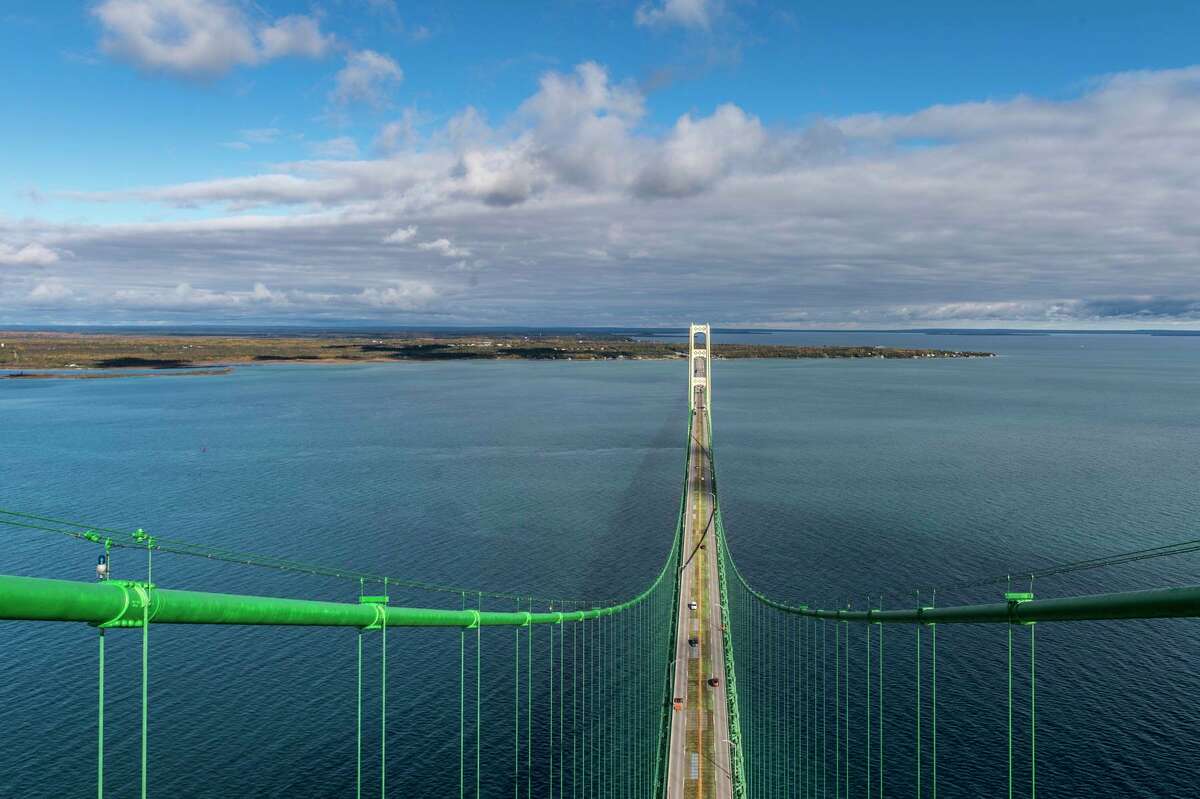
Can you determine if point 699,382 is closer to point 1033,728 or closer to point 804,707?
point 804,707

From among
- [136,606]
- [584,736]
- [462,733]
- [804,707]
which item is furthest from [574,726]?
[136,606]

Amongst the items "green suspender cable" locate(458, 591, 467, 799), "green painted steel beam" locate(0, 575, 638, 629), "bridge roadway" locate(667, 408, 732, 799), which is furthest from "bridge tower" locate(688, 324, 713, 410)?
"green painted steel beam" locate(0, 575, 638, 629)

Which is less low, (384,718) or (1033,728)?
(1033,728)

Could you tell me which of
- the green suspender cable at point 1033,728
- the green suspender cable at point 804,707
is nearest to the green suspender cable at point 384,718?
Answer: the green suspender cable at point 1033,728

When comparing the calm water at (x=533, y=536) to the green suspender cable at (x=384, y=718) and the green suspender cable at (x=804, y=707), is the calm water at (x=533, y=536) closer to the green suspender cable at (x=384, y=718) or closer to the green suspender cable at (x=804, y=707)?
the green suspender cable at (x=384, y=718)

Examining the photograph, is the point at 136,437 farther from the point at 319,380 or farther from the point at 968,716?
the point at 968,716

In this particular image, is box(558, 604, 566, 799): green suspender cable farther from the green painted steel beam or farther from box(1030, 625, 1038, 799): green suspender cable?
the green painted steel beam
